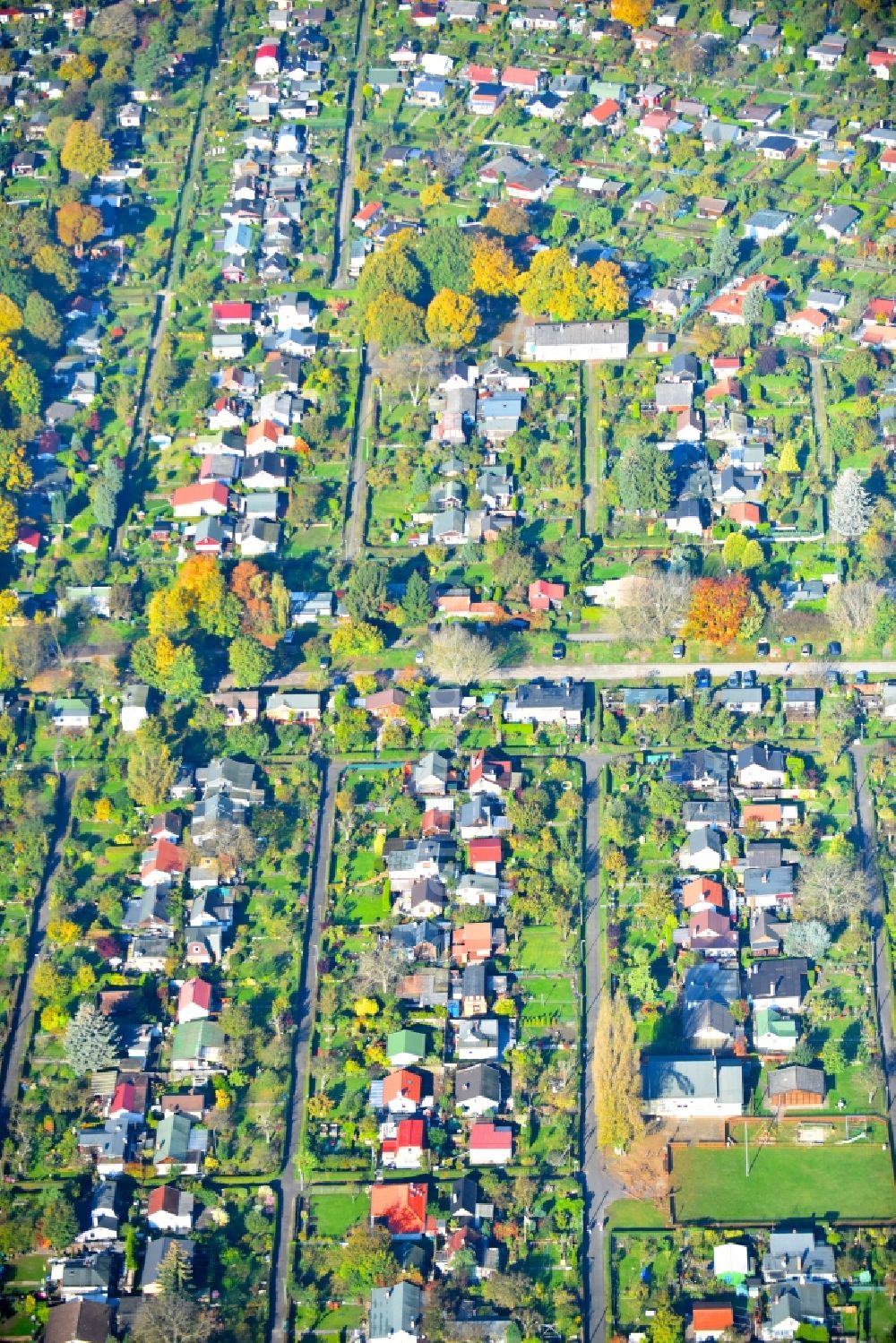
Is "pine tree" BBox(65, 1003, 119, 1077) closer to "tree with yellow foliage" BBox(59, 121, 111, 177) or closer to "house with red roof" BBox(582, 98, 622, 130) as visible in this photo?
"tree with yellow foliage" BBox(59, 121, 111, 177)

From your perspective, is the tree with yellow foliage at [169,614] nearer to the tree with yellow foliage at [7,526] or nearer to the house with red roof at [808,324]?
the tree with yellow foliage at [7,526]

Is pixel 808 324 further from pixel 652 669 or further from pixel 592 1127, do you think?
pixel 592 1127

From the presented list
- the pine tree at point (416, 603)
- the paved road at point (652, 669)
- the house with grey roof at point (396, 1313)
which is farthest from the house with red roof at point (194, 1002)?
the pine tree at point (416, 603)

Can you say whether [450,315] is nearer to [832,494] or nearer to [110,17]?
[832,494]

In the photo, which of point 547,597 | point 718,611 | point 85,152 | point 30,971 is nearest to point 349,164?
point 85,152

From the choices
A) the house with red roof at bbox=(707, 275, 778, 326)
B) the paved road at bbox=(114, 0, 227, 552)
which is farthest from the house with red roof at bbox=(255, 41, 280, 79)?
the house with red roof at bbox=(707, 275, 778, 326)

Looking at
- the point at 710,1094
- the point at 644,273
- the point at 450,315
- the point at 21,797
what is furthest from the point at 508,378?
the point at 710,1094

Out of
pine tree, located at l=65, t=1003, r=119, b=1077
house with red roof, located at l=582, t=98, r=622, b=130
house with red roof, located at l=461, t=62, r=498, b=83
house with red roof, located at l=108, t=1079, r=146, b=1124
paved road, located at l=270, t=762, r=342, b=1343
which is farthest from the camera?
house with red roof, located at l=461, t=62, r=498, b=83
